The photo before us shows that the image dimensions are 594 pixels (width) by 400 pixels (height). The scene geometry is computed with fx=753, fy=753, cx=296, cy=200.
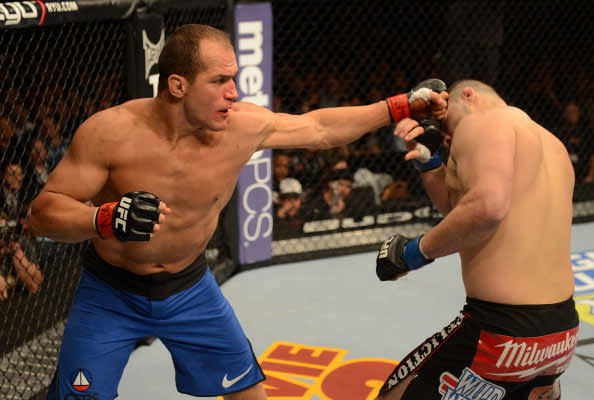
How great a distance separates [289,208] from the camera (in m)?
5.25

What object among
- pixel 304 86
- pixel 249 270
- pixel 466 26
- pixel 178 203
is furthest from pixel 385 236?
pixel 178 203

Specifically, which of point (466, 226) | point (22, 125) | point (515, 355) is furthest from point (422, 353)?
point (22, 125)

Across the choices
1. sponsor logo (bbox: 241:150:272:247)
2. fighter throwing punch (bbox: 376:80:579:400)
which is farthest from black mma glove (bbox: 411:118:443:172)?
sponsor logo (bbox: 241:150:272:247)

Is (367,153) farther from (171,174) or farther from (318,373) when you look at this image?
(171,174)

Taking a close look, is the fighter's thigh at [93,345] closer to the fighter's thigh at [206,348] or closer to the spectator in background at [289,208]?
the fighter's thigh at [206,348]

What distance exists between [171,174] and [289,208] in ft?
10.4

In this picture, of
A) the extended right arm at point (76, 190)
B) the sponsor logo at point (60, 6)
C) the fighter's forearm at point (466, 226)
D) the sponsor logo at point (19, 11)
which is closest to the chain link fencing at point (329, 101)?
the sponsor logo at point (60, 6)

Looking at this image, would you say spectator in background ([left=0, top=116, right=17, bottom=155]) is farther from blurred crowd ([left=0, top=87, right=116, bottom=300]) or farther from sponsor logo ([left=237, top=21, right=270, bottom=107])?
sponsor logo ([left=237, top=21, right=270, bottom=107])

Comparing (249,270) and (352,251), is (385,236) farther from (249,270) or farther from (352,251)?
(249,270)

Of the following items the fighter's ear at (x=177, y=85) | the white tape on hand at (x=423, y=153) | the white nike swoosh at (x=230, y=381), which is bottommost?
the white nike swoosh at (x=230, y=381)

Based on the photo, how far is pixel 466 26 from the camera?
6188mm

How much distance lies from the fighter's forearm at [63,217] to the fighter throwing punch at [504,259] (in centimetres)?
86

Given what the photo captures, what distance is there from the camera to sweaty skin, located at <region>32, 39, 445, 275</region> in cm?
196

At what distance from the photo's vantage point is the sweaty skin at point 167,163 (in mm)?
1960
